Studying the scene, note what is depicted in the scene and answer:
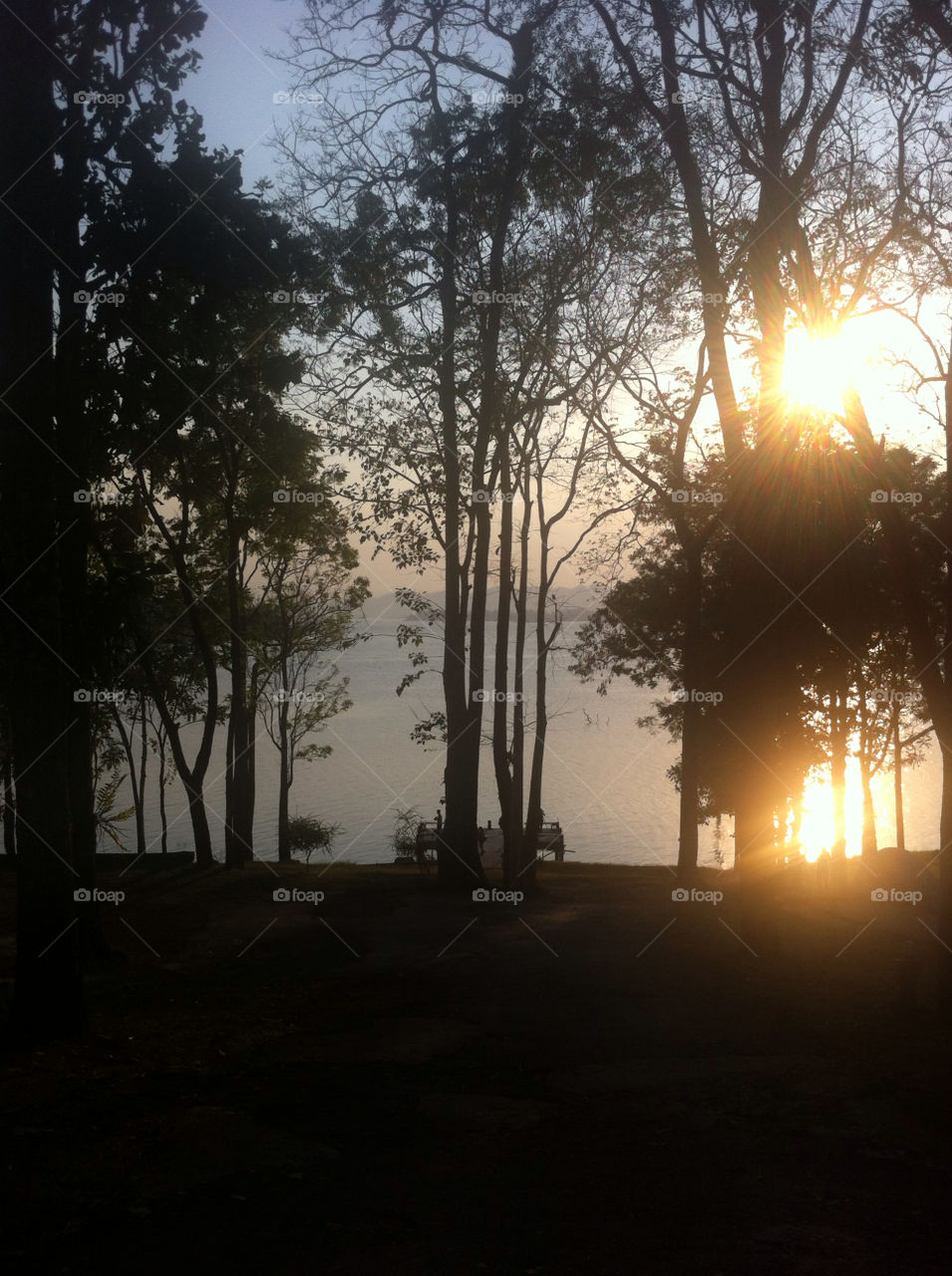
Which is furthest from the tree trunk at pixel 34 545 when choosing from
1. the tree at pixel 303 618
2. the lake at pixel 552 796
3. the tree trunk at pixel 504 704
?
the lake at pixel 552 796

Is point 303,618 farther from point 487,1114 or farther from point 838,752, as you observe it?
point 487,1114

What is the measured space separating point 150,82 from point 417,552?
13886 millimetres

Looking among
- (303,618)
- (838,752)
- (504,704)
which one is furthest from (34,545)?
(303,618)

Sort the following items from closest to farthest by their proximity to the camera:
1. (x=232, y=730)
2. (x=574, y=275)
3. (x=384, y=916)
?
(x=384, y=916) → (x=574, y=275) → (x=232, y=730)

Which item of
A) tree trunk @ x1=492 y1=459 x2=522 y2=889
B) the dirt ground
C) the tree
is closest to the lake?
the tree

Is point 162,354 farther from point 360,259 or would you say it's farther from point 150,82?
point 360,259

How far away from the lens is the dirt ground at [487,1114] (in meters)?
5.48

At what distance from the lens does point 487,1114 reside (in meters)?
7.73

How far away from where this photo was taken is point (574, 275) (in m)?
22.2

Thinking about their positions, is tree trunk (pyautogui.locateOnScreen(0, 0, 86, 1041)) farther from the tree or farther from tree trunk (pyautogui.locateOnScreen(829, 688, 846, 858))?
the tree

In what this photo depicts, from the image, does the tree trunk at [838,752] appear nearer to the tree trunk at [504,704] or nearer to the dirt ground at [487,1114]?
the tree trunk at [504,704]

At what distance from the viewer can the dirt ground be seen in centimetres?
548

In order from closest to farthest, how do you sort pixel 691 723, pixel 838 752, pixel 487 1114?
pixel 487 1114
pixel 691 723
pixel 838 752

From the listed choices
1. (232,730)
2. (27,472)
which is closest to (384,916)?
(27,472)
